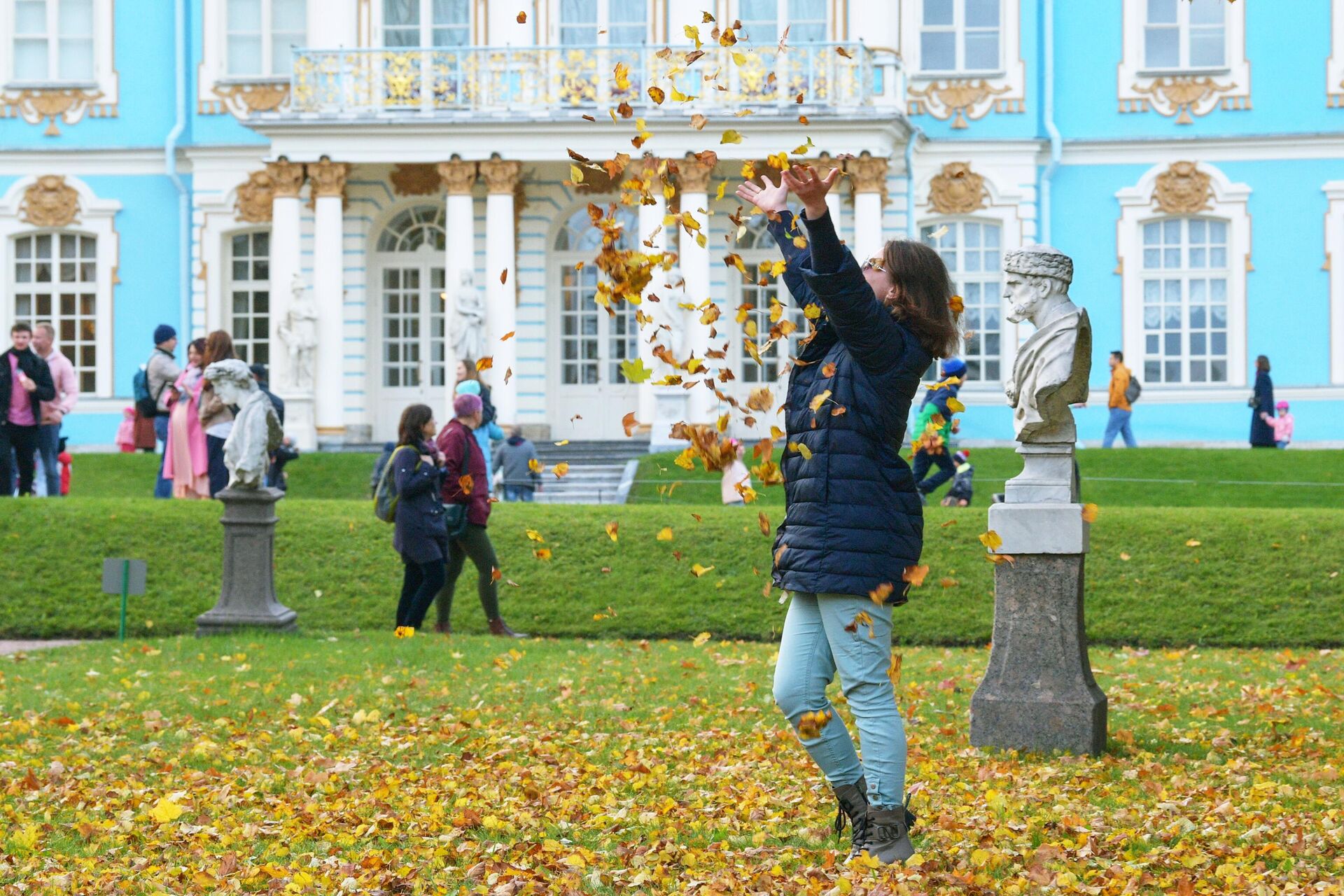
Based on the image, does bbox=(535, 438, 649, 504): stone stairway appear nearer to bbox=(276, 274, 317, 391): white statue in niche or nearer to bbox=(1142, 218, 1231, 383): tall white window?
bbox=(276, 274, 317, 391): white statue in niche

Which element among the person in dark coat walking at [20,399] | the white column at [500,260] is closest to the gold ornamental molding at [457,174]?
the white column at [500,260]

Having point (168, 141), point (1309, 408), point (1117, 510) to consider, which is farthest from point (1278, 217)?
point (168, 141)

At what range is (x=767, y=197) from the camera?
193 inches

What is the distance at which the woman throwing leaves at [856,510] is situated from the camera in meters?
4.83

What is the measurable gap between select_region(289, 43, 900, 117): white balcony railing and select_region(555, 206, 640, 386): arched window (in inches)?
104

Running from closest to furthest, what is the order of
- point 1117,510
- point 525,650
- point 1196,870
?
1. point 1196,870
2. point 525,650
3. point 1117,510

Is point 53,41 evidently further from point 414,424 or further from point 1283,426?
point 1283,426

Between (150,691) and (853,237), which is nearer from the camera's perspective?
(150,691)

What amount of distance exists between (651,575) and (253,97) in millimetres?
15839

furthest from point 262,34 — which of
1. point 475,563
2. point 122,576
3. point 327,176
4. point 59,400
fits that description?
point 475,563

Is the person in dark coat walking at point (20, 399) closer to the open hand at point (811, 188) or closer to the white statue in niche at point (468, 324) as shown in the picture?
the white statue in niche at point (468, 324)

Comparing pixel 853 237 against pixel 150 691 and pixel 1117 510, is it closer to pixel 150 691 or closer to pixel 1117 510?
pixel 1117 510

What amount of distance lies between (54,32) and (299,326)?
23.6ft

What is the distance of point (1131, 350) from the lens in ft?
85.8
